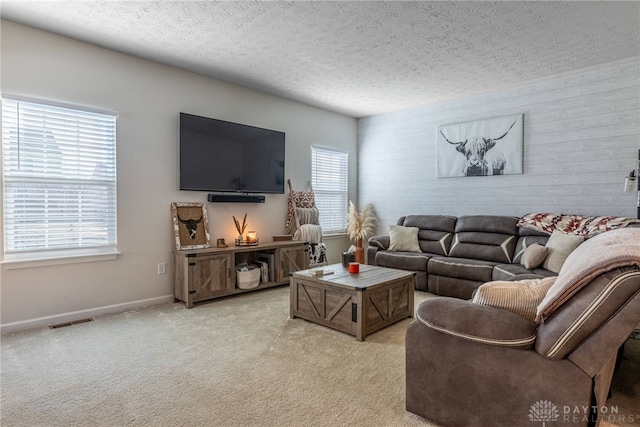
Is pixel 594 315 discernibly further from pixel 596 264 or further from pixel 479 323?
pixel 479 323

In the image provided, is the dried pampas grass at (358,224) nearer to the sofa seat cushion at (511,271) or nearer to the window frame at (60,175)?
the sofa seat cushion at (511,271)

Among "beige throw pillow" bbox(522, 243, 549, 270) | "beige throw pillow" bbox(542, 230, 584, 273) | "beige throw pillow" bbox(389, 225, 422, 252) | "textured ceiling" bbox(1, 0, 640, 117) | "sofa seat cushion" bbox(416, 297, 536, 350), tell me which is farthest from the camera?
"beige throw pillow" bbox(389, 225, 422, 252)

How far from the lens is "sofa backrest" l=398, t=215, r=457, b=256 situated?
185 inches

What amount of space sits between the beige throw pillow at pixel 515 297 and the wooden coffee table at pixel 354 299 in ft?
3.97

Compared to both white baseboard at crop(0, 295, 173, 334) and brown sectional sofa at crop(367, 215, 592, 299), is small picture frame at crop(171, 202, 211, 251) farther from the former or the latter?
brown sectional sofa at crop(367, 215, 592, 299)

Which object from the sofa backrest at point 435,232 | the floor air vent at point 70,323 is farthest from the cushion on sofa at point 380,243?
the floor air vent at point 70,323

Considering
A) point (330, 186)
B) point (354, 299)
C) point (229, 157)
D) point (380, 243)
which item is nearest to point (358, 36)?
point (229, 157)

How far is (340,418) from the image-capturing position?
5.94 ft

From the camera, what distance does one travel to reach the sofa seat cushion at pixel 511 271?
A: 3439mm

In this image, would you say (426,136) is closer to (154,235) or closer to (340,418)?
(154,235)

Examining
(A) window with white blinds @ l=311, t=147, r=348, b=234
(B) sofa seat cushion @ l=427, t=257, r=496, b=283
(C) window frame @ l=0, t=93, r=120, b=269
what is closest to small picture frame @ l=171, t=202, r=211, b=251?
(C) window frame @ l=0, t=93, r=120, b=269

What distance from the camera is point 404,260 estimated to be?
4.47 meters

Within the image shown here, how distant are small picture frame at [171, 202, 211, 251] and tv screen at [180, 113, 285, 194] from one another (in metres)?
0.23

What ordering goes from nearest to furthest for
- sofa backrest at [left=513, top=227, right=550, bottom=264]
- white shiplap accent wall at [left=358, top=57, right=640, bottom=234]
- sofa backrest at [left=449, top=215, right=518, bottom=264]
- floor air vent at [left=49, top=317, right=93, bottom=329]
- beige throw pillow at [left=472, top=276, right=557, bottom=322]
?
1. beige throw pillow at [left=472, top=276, right=557, bottom=322]
2. floor air vent at [left=49, top=317, right=93, bottom=329]
3. white shiplap accent wall at [left=358, top=57, right=640, bottom=234]
4. sofa backrest at [left=513, top=227, right=550, bottom=264]
5. sofa backrest at [left=449, top=215, right=518, bottom=264]
